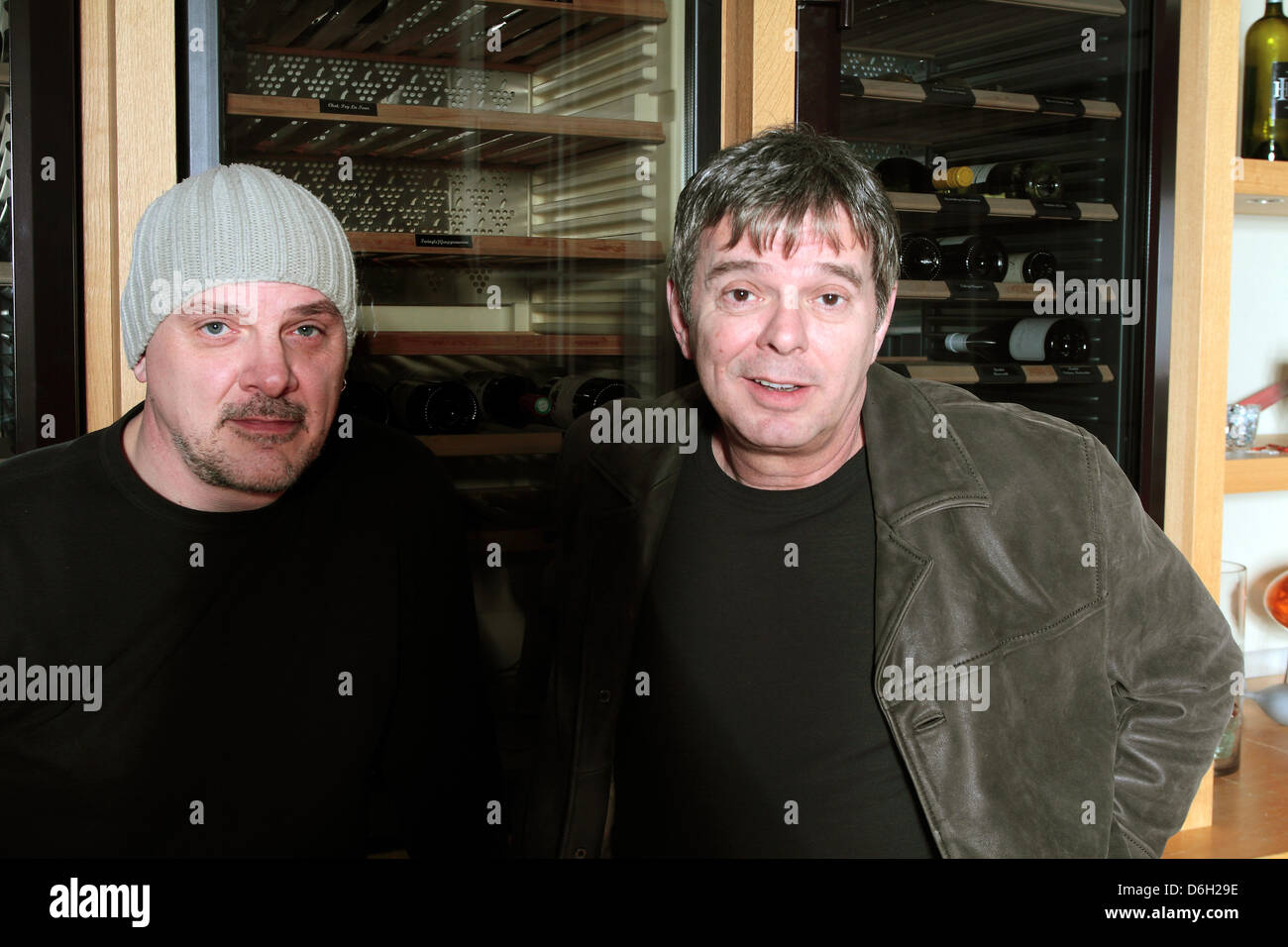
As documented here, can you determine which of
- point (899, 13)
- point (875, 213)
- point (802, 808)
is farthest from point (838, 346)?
point (899, 13)

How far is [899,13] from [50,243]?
1524mm

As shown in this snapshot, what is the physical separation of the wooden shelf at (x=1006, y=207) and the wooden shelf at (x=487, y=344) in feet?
1.98

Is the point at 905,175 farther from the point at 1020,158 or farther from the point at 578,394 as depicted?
the point at 578,394

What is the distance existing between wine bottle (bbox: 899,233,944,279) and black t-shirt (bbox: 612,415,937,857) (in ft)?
2.89

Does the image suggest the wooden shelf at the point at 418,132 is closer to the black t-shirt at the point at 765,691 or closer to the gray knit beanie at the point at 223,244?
the gray knit beanie at the point at 223,244

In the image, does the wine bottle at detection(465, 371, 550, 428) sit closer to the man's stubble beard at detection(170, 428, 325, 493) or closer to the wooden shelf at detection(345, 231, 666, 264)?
the wooden shelf at detection(345, 231, 666, 264)

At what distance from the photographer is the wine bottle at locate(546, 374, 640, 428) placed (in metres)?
1.90

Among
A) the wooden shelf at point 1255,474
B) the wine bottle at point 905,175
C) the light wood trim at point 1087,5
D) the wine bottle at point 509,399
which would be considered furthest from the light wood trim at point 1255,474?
the wine bottle at point 509,399

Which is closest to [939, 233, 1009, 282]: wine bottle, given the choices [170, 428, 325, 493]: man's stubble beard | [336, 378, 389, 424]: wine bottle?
[336, 378, 389, 424]: wine bottle

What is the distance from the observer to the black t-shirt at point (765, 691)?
1.43 meters

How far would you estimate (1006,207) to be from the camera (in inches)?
85.5

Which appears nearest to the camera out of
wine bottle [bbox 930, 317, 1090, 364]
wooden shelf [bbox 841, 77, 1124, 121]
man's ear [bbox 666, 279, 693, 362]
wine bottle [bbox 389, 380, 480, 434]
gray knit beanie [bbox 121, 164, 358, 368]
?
gray knit beanie [bbox 121, 164, 358, 368]

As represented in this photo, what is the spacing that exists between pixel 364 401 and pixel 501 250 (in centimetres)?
32
